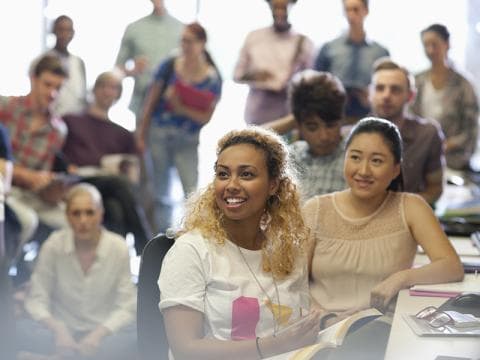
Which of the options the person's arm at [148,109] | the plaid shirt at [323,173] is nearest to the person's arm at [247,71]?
the person's arm at [148,109]

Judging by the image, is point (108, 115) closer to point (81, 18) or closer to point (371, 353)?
point (81, 18)

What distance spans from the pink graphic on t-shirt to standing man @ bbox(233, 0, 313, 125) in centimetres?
325

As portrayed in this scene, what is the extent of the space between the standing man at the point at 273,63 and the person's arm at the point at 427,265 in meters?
2.57

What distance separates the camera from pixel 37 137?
17.0ft

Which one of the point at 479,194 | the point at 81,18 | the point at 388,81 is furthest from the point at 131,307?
the point at 81,18

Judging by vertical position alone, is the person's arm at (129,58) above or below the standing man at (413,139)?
above

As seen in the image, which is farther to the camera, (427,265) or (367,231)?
(367,231)

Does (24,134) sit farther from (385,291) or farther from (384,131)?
(385,291)

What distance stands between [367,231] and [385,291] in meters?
0.29

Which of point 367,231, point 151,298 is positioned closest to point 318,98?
point 367,231

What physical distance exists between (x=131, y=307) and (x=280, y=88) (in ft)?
5.38

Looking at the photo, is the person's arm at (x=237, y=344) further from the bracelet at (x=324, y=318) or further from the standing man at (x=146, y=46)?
the standing man at (x=146, y=46)

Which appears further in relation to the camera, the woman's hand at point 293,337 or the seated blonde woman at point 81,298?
the seated blonde woman at point 81,298

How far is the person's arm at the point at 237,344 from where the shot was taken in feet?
6.91
